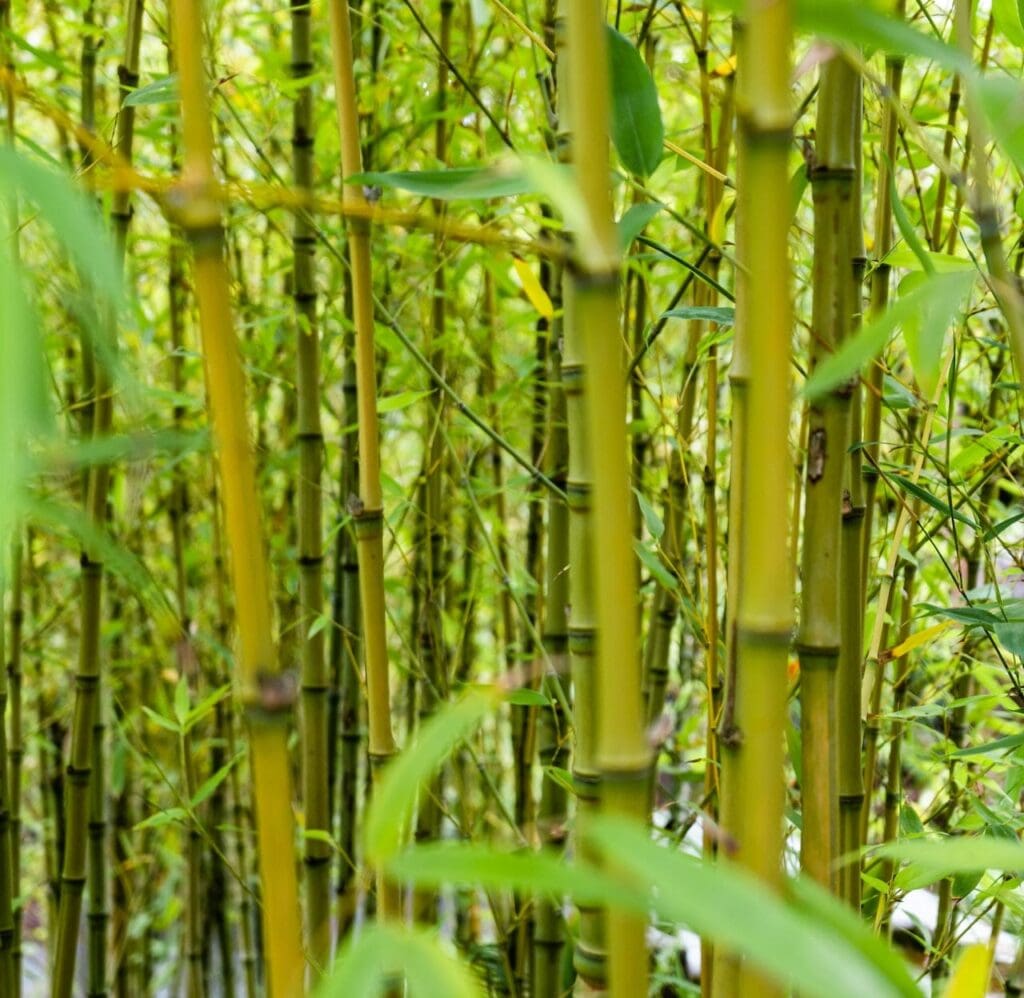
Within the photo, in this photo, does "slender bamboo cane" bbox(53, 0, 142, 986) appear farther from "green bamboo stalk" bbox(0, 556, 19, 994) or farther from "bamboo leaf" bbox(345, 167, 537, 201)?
"bamboo leaf" bbox(345, 167, 537, 201)

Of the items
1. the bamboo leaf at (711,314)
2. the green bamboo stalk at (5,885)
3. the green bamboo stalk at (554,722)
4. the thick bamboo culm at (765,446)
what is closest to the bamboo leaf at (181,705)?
the green bamboo stalk at (5,885)

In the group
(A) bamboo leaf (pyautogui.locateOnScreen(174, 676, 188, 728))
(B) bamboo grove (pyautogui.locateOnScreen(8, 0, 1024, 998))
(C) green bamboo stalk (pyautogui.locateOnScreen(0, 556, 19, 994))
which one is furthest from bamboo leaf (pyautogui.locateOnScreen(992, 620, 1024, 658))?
(C) green bamboo stalk (pyautogui.locateOnScreen(0, 556, 19, 994))

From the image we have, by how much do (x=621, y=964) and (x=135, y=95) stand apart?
0.53 metres

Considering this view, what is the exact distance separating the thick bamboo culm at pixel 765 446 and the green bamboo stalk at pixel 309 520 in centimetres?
59

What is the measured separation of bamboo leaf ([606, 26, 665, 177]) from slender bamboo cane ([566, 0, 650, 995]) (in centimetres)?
15

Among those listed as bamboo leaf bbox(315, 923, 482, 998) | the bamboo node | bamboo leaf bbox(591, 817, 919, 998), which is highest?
the bamboo node

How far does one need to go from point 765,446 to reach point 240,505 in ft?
0.51

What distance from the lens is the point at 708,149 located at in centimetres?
67

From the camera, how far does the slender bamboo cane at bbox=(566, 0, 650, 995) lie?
0.32 metres

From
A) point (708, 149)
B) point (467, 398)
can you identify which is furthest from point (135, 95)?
point (467, 398)

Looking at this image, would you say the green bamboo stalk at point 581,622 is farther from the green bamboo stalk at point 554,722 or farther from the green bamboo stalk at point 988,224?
the green bamboo stalk at point 554,722

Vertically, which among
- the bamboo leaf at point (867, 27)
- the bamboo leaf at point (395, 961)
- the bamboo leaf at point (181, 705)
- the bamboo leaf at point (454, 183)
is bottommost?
the bamboo leaf at point (181, 705)

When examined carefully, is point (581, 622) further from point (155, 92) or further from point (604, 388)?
point (155, 92)

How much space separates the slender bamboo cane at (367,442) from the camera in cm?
52
